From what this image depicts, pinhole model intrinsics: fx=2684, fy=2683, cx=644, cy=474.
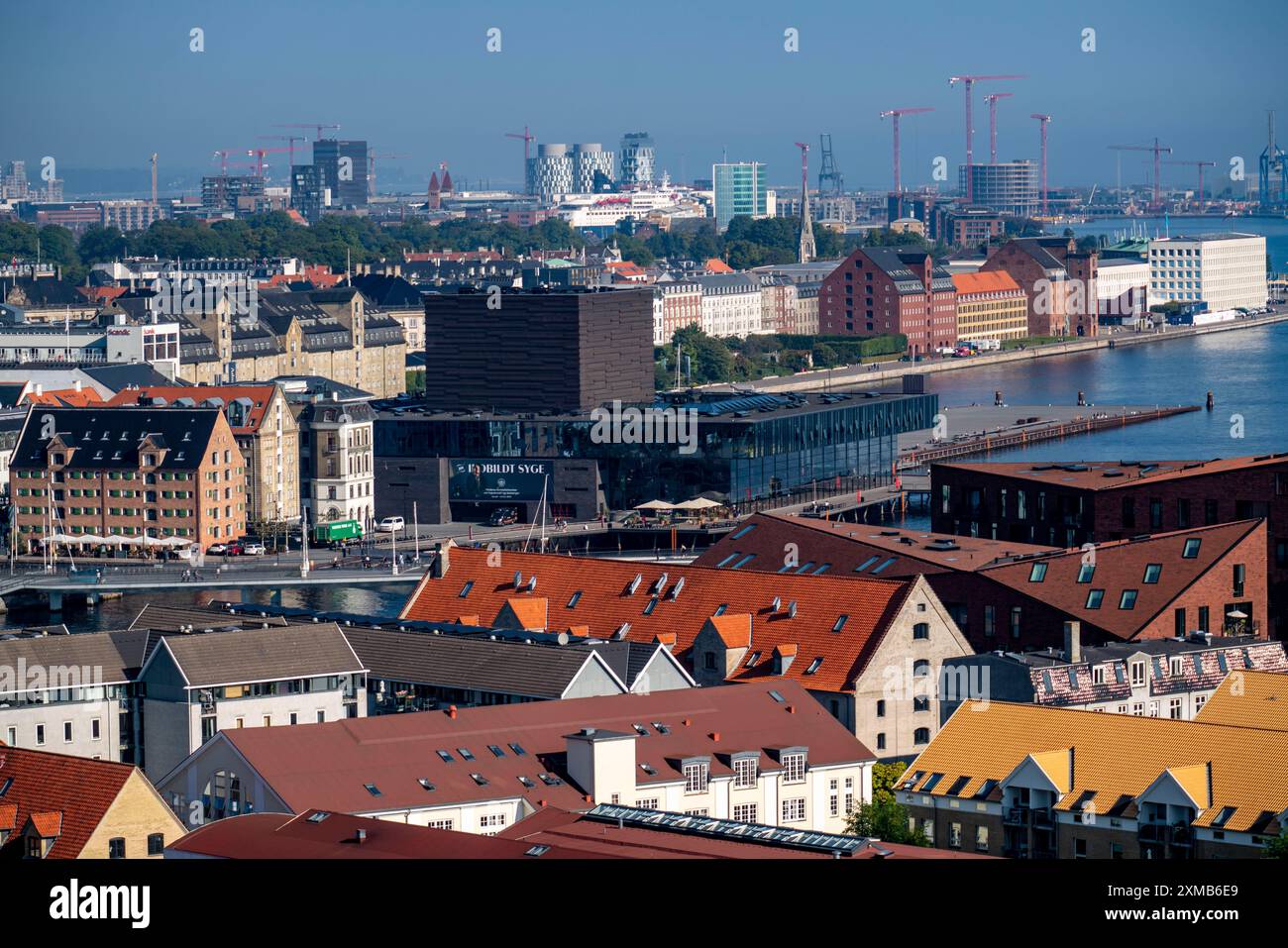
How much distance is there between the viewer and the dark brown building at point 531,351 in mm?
50250

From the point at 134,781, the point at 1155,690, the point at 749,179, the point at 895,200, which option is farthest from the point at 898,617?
the point at 749,179

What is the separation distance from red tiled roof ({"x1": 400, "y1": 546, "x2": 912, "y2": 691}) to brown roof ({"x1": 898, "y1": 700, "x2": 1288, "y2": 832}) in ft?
12.5

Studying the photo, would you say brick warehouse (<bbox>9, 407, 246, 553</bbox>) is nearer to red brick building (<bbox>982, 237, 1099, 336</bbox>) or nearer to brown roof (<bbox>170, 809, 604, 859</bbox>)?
brown roof (<bbox>170, 809, 604, 859</bbox>)

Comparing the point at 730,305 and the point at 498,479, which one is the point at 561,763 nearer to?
the point at 498,479

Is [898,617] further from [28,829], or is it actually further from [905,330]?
[905,330]

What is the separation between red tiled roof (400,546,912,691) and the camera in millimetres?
20844

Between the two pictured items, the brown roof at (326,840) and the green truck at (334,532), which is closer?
the brown roof at (326,840)

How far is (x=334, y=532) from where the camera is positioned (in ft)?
148

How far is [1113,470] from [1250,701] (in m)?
13.5

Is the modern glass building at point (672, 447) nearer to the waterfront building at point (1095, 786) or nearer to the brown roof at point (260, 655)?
the brown roof at point (260, 655)

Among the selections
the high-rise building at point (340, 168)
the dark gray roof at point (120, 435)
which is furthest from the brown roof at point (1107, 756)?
the high-rise building at point (340, 168)

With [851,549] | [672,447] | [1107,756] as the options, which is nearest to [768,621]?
[851,549]

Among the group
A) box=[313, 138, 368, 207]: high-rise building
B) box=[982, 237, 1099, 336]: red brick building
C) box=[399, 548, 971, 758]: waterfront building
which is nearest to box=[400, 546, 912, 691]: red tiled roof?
box=[399, 548, 971, 758]: waterfront building

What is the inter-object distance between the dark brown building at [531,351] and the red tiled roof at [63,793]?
3614 cm
